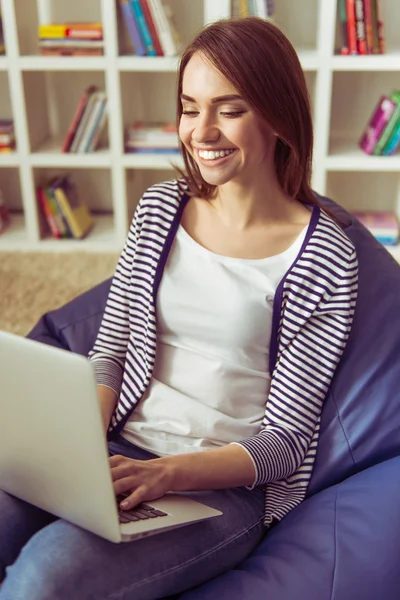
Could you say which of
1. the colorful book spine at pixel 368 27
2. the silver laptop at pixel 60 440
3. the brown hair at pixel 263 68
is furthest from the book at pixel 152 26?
the silver laptop at pixel 60 440

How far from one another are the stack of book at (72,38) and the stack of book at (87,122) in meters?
0.17

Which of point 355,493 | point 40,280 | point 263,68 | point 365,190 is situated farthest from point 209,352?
point 365,190

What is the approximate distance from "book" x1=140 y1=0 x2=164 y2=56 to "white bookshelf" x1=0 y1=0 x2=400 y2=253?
48 mm

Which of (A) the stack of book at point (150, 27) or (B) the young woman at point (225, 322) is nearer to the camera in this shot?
(B) the young woman at point (225, 322)

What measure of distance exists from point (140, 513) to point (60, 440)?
19 centimetres

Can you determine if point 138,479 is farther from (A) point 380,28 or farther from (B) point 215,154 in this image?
(A) point 380,28

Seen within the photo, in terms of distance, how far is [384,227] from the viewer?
115 inches

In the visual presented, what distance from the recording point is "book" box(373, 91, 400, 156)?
2715mm

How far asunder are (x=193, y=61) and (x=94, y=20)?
202cm

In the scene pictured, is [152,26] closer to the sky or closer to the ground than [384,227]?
closer to the sky

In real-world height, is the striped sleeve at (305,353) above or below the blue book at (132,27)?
below

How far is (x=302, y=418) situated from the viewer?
1151 millimetres

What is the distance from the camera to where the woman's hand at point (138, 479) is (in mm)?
974

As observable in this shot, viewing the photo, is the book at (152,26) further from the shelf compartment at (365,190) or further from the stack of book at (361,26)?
the shelf compartment at (365,190)
